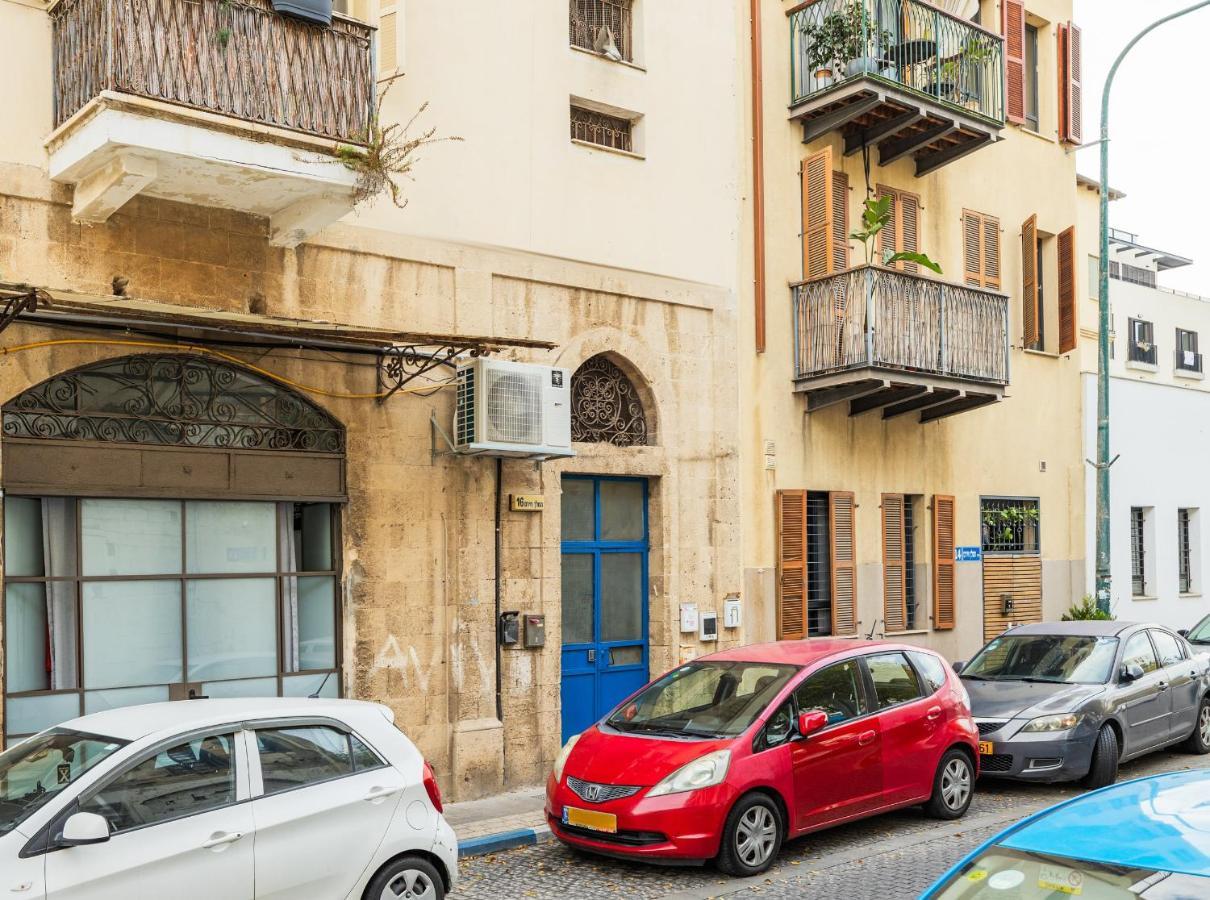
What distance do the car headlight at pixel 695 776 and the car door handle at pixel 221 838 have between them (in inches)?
133

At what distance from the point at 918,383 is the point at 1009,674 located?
413cm

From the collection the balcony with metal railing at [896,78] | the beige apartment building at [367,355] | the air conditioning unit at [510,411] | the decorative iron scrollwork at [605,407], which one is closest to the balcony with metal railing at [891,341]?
the beige apartment building at [367,355]

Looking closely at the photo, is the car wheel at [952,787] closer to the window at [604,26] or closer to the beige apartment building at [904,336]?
the beige apartment building at [904,336]

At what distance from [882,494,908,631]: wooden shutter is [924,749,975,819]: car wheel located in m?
5.92

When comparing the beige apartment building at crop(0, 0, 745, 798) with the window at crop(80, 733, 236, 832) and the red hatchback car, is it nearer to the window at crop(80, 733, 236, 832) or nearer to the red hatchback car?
the red hatchback car

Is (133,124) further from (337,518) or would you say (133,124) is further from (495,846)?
(495,846)

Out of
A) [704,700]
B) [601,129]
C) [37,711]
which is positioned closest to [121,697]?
[37,711]

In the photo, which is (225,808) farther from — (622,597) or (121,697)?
(622,597)

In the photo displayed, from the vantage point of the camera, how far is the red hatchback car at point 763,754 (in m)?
9.41

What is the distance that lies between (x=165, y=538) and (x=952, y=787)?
7.25 meters

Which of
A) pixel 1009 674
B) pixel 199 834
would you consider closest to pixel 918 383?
pixel 1009 674

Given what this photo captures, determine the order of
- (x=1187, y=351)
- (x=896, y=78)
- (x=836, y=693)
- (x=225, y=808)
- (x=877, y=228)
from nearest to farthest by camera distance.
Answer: (x=225, y=808)
(x=836, y=693)
(x=877, y=228)
(x=896, y=78)
(x=1187, y=351)

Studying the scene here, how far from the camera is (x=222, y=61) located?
10164mm

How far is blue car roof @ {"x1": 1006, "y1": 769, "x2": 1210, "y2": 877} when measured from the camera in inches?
154
